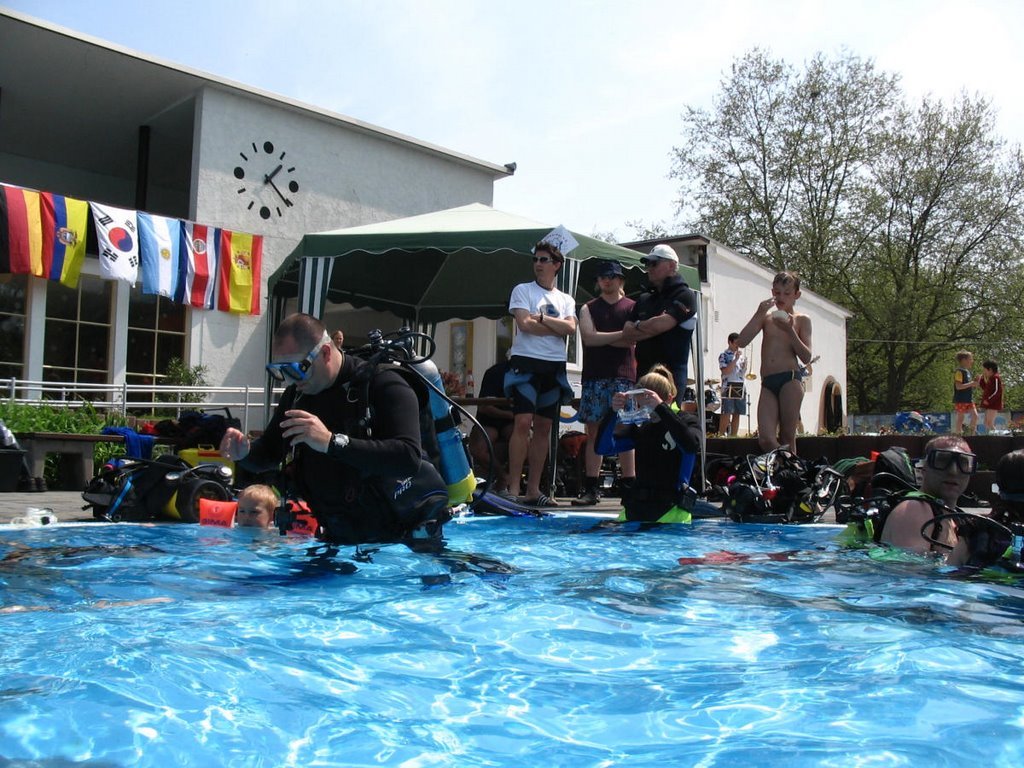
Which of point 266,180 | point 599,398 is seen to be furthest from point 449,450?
point 266,180

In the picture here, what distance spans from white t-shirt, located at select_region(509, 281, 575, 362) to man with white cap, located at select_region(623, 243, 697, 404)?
653mm

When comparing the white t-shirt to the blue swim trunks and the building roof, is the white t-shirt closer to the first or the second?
the blue swim trunks

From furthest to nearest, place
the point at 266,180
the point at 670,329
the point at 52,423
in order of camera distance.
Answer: the point at 266,180, the point at 52,423, the point at 670,329

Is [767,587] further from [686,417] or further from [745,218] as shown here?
[745,218]

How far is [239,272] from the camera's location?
16.5 m

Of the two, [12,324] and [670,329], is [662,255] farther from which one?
[12,324]

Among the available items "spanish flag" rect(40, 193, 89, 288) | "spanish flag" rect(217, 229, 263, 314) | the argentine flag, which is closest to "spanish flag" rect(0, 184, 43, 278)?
"spanish flag" rect(40, 193, 89, 288)

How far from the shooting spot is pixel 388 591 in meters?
3.97

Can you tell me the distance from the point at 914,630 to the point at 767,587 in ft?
3.11

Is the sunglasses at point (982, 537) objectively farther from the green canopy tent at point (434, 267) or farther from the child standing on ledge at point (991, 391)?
the child standing on ledge at point (991, 391)

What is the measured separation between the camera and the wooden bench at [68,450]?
894cm

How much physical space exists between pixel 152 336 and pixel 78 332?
1.19 meters

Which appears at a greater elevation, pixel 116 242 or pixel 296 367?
pixel 116 242

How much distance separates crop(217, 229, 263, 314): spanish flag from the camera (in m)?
16.2
